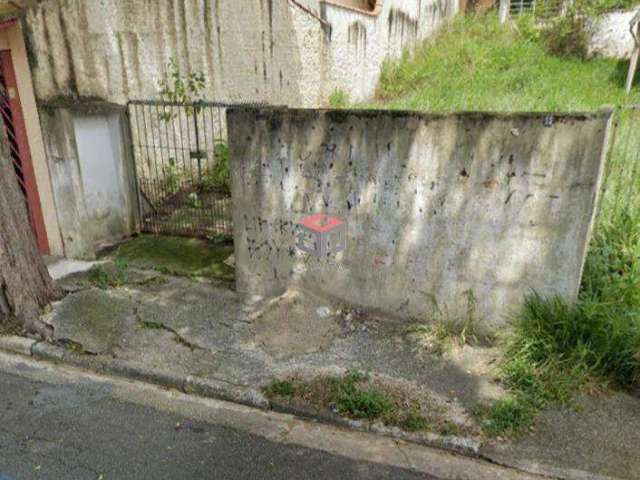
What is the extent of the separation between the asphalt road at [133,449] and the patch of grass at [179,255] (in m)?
2.12

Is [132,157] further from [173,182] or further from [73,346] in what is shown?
[73,346]

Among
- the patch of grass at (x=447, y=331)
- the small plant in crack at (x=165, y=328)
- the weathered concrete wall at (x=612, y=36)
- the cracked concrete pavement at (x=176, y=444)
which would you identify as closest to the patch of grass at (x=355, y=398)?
the cracked concrete pavement at (x=176, y=444)

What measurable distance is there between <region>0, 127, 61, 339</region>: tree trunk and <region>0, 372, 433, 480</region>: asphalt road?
3.50 feet

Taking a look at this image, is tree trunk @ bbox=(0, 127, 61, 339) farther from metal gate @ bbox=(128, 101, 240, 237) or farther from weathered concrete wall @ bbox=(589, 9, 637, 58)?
weathered concrete wall @ bbox=(589, 9, 637, 58)

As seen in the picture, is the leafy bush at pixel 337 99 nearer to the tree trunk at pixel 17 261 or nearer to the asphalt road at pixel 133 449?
the tree trunk at pixel 17 261

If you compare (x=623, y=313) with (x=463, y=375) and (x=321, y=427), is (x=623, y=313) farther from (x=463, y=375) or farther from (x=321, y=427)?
(x=321, y=427)

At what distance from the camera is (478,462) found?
10.4 ft

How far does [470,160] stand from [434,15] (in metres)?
14.5

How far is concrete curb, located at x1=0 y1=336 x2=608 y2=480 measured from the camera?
3.21 metres

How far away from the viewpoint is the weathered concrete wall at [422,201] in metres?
3.80

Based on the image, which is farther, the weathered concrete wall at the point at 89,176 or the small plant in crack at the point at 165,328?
the weathered concrete wall at the point at 89,176

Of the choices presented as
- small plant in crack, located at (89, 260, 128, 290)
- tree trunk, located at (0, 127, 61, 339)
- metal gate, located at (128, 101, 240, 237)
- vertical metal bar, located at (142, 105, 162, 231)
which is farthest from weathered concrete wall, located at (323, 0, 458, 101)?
tree trunk, located at (0, 127, 61, 339)

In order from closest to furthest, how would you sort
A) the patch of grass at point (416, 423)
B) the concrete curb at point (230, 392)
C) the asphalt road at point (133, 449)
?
the asphalt road at point (133, 449) → the concrete curb at point (230, 392) → the patch of grass at point (416, 423)

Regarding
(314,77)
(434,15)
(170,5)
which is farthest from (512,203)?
(434,15)
